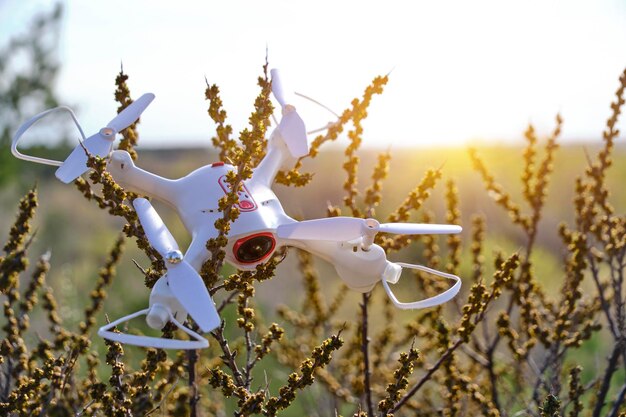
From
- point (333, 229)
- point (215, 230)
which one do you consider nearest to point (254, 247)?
point (215, 230)

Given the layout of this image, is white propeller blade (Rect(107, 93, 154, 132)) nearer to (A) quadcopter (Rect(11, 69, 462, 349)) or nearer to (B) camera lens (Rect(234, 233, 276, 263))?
(A) quadcopter (Rect(11, 69, 462, 349))

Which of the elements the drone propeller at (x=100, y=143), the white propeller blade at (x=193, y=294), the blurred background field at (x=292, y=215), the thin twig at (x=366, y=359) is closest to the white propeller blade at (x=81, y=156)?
the drone propeller at (x=100, y=143)

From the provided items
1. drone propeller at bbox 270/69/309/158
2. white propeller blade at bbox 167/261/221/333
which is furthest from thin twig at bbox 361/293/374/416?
white propeller blade at bbox 167/261/221/333

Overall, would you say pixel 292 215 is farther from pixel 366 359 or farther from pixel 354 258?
pixel 354 258

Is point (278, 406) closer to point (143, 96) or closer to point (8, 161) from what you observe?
point (143, 96)

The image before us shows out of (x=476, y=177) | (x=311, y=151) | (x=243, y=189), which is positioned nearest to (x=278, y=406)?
(x=243, y=189)

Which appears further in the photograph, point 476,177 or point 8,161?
point 476,177

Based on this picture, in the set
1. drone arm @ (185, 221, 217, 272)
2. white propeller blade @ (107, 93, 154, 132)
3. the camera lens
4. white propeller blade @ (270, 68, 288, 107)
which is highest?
white propeller blade @ (270, 68, 288, 107)

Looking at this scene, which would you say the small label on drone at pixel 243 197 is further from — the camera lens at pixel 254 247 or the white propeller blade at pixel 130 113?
the white propeller blade at pixel 130 113
